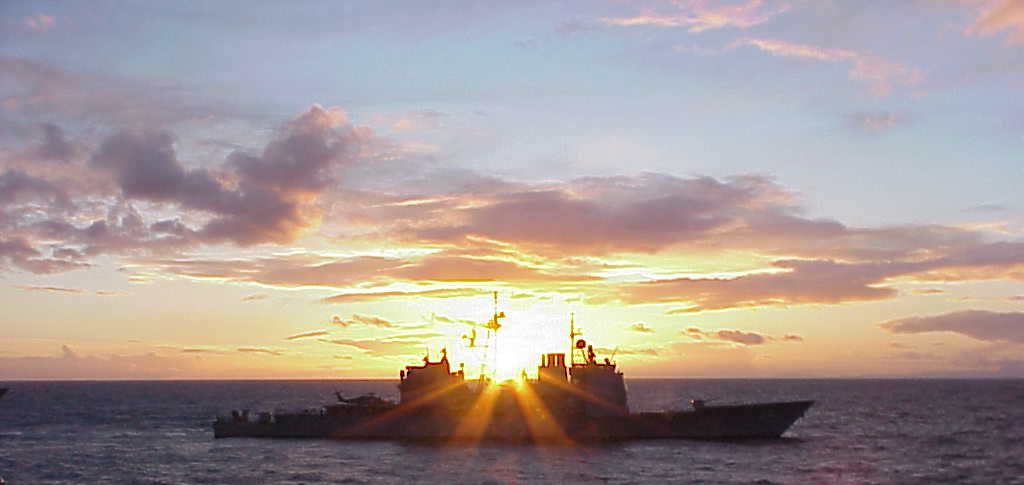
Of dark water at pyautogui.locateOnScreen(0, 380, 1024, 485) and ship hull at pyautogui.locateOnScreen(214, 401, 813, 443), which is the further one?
ship hull at pyautogui.locateOnScreen(214, 401, 813, 443)

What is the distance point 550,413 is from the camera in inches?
3317

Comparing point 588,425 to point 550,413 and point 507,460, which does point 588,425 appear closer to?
point 550,413

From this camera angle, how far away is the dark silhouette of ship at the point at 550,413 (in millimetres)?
84250

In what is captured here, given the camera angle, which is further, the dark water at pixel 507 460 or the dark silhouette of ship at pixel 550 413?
the dark silhouette of ship at pixel 550 413

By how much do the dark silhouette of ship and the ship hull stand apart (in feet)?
0.28

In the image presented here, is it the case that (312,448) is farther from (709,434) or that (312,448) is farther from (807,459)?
(807,459)

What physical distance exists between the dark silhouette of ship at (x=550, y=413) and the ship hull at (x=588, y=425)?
84 mm

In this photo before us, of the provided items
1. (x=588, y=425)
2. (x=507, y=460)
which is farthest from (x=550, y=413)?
(x=507, y=460)

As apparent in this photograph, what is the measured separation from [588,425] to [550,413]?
10.9ft

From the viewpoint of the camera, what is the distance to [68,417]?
133m

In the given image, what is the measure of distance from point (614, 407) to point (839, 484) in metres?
26.5

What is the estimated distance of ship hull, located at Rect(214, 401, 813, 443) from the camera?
84000mm

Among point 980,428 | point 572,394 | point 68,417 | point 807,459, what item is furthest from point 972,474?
point 68,417

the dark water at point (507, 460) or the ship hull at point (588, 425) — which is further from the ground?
the ship hull at point (588, 425)
